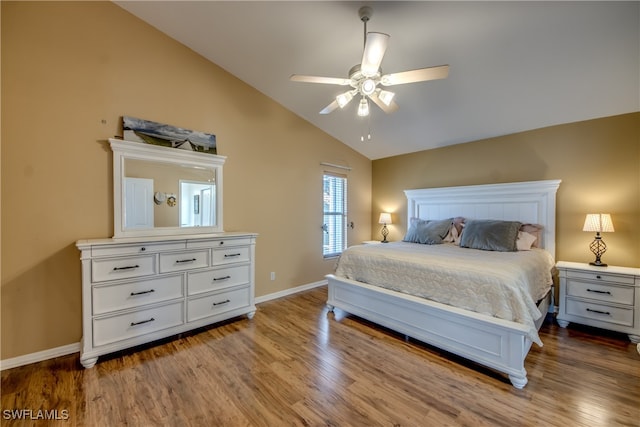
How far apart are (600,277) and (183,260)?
13.9ft

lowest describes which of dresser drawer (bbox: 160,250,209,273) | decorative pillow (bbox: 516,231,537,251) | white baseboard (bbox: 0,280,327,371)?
white baseboard (bbox: 0,280,327,371)

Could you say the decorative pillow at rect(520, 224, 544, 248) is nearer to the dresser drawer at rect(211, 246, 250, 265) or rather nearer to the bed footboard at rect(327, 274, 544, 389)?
the bed footboard at rect(327, 274, 544, 389)

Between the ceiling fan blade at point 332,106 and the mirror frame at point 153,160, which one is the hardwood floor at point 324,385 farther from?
the ceiling fan blade at point 332,106

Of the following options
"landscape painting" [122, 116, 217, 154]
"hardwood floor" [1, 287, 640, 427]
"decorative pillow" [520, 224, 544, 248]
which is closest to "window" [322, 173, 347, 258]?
"landscape painting" [122, 116, 217, 154]

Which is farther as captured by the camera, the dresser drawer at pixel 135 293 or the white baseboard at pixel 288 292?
the white baseboard at pixel 288 292

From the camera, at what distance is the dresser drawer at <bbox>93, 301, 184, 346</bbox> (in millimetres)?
2162

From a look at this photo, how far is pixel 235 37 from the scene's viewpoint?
2.72 m

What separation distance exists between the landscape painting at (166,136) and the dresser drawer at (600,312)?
4381 millimetres

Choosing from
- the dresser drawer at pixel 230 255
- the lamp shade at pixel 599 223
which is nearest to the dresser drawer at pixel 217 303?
the dresser drawer at pixel 230 255

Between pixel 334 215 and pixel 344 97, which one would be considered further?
pixel 334 215

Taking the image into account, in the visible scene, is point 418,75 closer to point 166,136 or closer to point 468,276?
point 468,276

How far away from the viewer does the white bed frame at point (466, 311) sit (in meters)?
1.95

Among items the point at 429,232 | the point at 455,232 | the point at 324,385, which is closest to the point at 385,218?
the point at 429,232

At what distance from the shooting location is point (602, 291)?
104 inches
